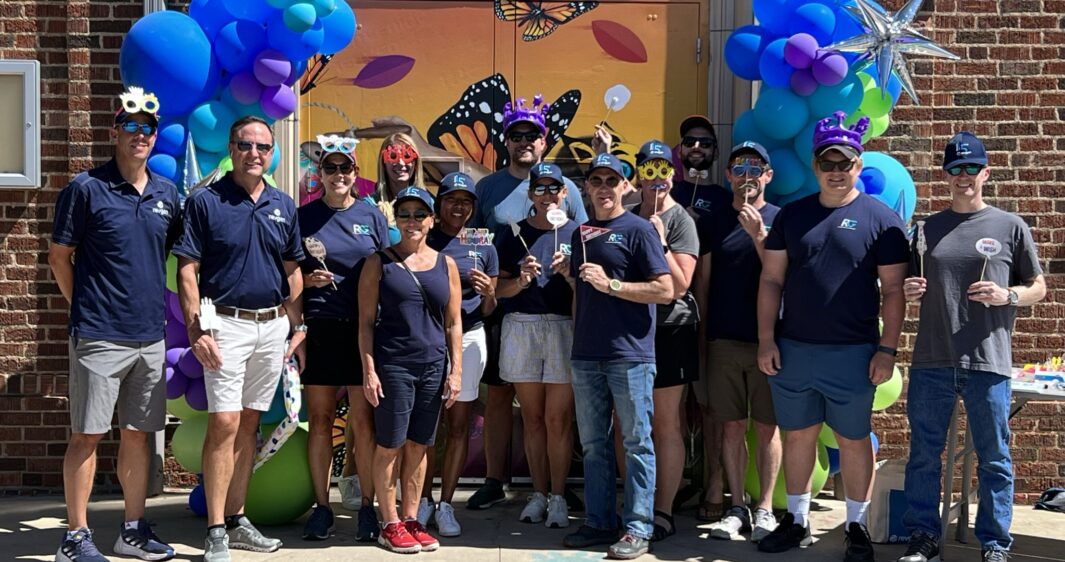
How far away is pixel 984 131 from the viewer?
7242mm

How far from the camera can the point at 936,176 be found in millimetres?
7246

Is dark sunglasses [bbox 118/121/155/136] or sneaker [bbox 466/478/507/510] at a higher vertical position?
dark sunglasses [bbox 118/121/155/136]

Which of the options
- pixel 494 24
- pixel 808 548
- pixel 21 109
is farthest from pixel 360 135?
pixel 808 548

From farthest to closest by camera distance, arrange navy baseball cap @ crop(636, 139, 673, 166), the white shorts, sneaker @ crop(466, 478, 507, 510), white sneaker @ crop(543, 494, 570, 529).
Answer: sneaker @ crop(466, 478, 507, 510) < white sneaker @ crop(543, 494, 570, 529) < navy baseball cap @ crop(636, 139, 673, 166) < the white shorts

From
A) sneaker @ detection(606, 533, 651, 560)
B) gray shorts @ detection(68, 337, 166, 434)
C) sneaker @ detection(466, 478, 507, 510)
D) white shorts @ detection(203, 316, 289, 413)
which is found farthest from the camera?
sneaker @ detection(466, 478, 507, 510)

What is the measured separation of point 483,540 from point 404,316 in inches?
51.3

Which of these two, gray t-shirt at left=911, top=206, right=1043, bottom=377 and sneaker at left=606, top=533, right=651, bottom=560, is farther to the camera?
sneaker at left=606, top=533, right=651, bottom=560

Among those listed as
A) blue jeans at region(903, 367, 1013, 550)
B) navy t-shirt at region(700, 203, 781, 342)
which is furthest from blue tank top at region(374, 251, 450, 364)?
blue jeans at region(903, 367, 1013, 550)

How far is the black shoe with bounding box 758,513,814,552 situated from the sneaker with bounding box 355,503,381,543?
1.97 metres

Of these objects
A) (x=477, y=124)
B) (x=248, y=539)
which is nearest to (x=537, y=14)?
(x=477, y=124)

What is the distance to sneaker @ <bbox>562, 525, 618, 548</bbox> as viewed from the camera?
5953mm

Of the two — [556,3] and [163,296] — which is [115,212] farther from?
[556,3]

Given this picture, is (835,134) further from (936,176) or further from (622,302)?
(936,176)

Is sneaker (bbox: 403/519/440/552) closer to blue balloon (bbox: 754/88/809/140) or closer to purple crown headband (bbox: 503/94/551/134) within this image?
purple crown headband (bbox: 503/94/551/134)
